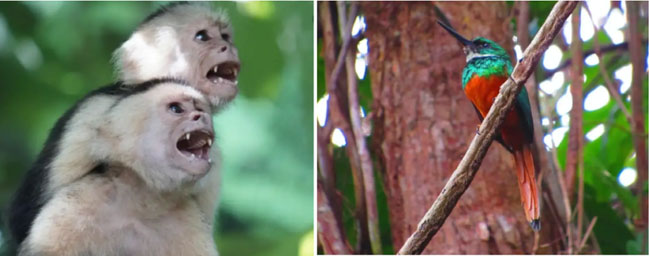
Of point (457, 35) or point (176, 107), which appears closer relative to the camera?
point (176, 107)

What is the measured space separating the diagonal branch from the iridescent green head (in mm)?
50

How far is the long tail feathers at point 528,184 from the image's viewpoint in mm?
1788

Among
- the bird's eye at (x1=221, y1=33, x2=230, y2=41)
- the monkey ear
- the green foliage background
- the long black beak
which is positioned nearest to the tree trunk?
A: the long black beak

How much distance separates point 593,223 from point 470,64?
0.42m

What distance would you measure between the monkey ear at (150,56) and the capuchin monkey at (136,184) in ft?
0.89

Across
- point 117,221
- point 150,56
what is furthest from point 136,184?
point 150,56

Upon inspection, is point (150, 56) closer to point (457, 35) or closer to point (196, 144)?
point (196, 144)

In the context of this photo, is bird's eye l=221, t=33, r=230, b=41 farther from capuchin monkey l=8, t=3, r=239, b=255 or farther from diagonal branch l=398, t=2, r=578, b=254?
diagonal branch l=398, t=2, r=578, b=254

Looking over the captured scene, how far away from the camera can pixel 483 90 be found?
176 cm

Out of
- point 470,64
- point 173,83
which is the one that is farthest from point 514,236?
point 173,83

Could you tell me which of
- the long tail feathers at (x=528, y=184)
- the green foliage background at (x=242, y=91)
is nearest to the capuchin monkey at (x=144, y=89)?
the green foliage background at (x=242, y=91)

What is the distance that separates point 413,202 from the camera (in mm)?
1837

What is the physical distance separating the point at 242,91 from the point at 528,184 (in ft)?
2.27

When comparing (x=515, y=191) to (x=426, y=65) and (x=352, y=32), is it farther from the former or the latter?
(x=352, y=32)
